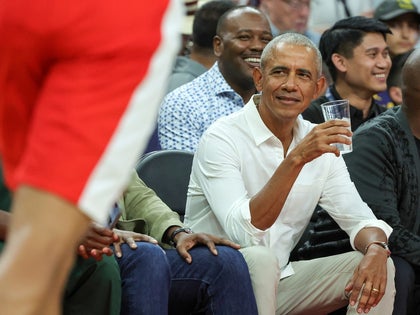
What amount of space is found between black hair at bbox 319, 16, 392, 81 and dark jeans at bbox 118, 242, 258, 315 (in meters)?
3.01

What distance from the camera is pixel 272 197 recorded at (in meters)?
4.20

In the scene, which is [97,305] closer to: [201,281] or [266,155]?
[201,281]

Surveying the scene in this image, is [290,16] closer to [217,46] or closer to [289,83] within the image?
[217,46]

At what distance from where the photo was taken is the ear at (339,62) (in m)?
6.76

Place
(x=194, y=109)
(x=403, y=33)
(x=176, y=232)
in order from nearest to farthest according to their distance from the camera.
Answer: (x=176, y=232) < (x=194, y=109) < (x=403, y=33)

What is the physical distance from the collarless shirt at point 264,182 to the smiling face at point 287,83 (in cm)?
8

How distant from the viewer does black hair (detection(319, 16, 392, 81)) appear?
6773 millimetres

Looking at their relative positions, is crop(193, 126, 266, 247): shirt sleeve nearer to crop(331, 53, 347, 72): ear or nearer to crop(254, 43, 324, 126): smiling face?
crop(254, 43, 324, 126): smiling face

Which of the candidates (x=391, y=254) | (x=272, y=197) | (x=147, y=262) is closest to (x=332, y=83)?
(x=391, y=254)

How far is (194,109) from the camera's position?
604 cm

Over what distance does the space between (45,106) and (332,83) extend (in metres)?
5.08

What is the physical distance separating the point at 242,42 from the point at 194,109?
2.73ft

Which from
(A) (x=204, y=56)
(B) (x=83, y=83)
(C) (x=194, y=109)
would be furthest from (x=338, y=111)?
(A) (x=204, y=56)

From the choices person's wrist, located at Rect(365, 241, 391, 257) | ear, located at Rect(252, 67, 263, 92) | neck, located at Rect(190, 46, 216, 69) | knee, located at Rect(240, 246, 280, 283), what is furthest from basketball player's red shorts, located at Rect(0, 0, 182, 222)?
neck, located at Rect(190, 46, 216, 69)
